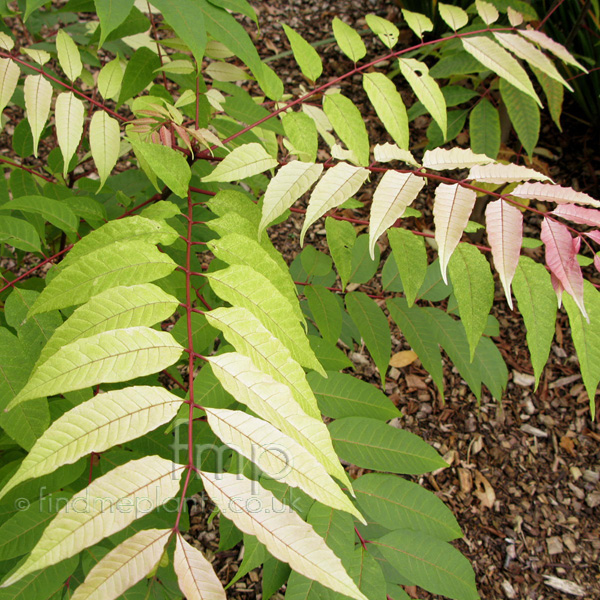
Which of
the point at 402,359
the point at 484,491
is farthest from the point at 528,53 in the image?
the point at 484,491

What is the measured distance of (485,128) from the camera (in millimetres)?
2086

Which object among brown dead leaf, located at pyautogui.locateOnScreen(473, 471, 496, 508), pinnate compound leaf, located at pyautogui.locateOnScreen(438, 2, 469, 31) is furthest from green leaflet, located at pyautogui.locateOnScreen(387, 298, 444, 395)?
brown dead leaf, located at pyautogui.locateOnScreen(473, 471, 496, 508)

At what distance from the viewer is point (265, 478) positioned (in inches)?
41.5

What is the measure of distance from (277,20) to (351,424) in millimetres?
3801

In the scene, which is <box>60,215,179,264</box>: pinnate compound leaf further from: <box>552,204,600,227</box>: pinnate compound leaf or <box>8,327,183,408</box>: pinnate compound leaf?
<box>552,204,600,227</box>: pinnate compound leaf

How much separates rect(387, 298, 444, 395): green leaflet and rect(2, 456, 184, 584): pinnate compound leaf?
3.07 ft

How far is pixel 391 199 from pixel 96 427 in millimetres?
546

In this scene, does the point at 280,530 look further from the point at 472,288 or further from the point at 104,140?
the point at 104,140

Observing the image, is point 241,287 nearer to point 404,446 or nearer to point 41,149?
point 404,446

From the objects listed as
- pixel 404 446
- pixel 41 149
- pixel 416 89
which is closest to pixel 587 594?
pixel 404 446

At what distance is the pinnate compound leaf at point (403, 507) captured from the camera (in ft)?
3.70

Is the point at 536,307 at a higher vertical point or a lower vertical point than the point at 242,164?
lower

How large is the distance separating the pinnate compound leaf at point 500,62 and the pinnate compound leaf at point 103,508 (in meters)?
1.03

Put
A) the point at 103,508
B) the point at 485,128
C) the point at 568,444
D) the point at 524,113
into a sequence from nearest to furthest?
the point at 103,508 → the point at 524,113 → the point at 485,128 → the point at 568,444
